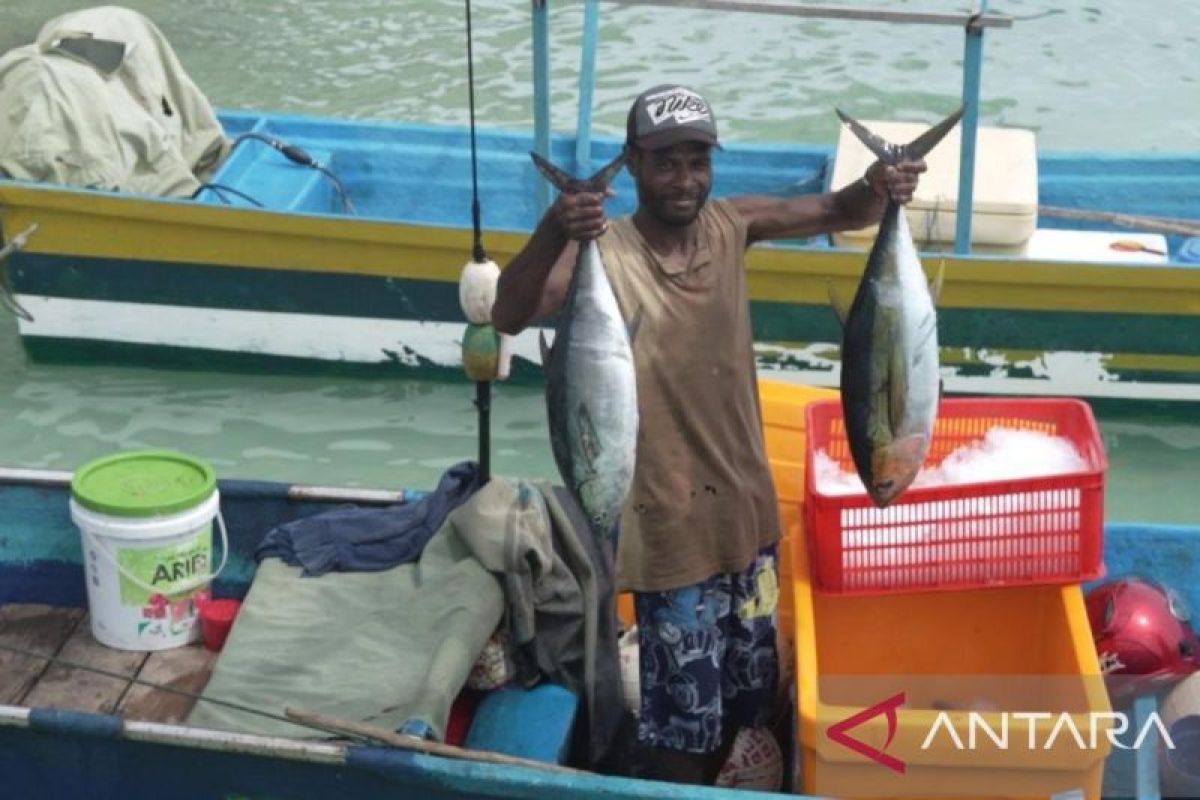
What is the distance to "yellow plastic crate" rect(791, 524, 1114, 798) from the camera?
3.96 m

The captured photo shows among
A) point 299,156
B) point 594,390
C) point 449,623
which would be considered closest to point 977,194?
point 299,156

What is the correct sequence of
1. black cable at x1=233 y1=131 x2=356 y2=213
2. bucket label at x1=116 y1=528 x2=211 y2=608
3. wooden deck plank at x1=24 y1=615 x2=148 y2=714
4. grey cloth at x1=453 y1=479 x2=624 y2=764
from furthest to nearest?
1. black cable at x1=233 y1=131 x2=356 y2=213
2. bucket label at x1=116 y1=528 x2=211 y2=608
3. wooden deck plank at x1=24 y1=615 x2=148 y2=714
4. grey cloth at x1=453 y1=479 x2=624 y2=764

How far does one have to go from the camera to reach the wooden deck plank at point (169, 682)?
15.7 ft

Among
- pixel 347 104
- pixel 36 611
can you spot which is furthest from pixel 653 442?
pixel 347 104

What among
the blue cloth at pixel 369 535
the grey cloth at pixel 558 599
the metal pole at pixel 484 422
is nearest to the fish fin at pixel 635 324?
the metal pole at pixel 484 422

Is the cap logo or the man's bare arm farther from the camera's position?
the man's bare arm

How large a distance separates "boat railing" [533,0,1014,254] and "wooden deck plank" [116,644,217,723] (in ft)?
10.1

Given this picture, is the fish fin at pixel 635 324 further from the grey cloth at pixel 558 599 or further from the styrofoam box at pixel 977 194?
the styrofoam box at pixel 977 194

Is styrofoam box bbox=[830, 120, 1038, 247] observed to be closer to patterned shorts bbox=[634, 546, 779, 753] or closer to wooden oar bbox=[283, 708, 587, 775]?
patterned shorts bbox=[634, 546, 779, 753]

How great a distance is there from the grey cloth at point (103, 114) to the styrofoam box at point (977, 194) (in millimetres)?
3220

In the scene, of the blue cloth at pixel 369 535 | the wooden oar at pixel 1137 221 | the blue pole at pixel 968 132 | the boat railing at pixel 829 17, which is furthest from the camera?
the wooden oar at pixel 1137 221

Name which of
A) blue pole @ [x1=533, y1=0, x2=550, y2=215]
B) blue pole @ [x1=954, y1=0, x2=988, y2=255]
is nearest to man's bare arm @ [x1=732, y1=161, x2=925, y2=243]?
blue pole @ [x1=954, y1=0, x2=988, y2=255]

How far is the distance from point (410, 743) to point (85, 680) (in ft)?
4.13

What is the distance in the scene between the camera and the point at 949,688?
4.79 metres
